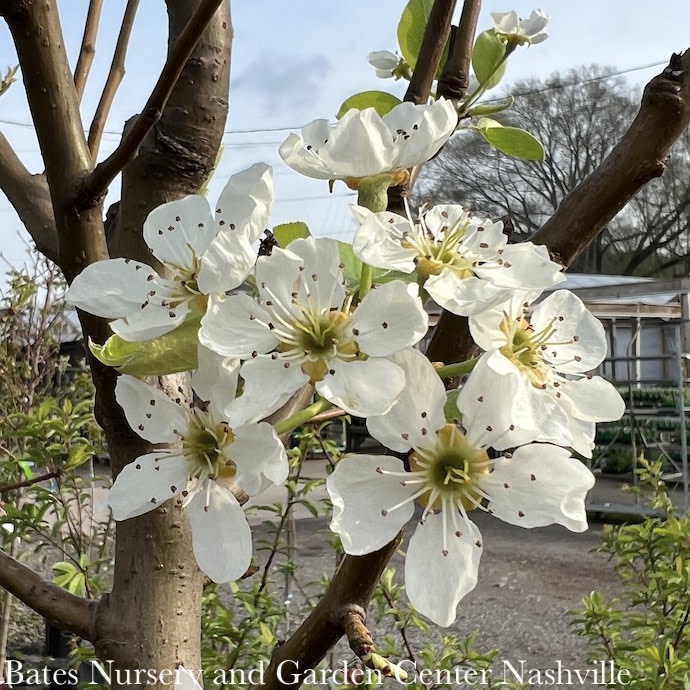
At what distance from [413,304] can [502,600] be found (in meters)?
3.77

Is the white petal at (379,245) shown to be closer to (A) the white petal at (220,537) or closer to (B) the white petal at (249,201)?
(B) the white petal at (249,201)

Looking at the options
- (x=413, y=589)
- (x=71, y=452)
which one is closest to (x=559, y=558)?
(x=71, y=452)

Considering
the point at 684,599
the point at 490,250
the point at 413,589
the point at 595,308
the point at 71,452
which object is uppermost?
the point at 595,308

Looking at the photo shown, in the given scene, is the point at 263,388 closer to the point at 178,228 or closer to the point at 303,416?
the point at 303,416

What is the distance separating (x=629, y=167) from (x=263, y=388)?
0.30 metres

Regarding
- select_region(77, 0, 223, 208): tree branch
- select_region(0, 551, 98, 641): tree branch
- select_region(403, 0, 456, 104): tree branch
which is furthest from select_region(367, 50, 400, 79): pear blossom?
select_region(0, 551, 98, 641): tree branch

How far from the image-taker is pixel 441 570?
0.39 metres

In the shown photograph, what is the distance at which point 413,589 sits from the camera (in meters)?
0.38

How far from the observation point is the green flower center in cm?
41

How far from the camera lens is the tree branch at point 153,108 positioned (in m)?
0.49

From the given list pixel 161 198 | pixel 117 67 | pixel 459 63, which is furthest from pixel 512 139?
pixel 117 67

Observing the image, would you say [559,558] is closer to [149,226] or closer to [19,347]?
[19,347]

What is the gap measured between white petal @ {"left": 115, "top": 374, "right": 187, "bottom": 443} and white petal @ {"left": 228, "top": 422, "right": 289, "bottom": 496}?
0.25 ft

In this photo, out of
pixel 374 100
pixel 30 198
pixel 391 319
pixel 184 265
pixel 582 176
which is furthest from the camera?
pixel 582 176
